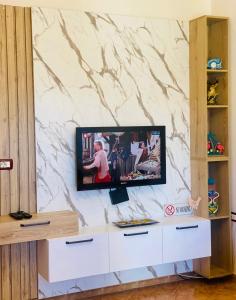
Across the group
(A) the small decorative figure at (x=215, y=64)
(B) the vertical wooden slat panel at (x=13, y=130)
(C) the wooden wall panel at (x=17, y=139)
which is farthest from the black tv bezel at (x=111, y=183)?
(A) the small decorative figure at (x=215, y=64)

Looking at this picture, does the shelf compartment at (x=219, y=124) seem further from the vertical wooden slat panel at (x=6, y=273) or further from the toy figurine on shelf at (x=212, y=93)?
the vertical wooden slat panel at (x=6, y=273)

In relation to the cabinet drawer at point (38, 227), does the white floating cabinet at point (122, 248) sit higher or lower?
lower

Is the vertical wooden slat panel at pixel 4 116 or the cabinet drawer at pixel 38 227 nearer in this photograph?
the cabinet drawer at pixel 38 227

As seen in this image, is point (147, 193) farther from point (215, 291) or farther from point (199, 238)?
point (215, 291)

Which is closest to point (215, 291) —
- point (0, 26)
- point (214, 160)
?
point (214, 160)

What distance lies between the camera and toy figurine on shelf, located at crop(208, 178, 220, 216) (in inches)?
168

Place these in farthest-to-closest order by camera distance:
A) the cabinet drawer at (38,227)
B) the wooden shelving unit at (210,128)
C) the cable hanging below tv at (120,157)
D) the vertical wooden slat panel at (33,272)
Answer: the wooden shelving unit at (210,128) < the cable hanging below tv at (120,157) < the vertical wooden slat panel at (33,272) < the cabinet drawer at (38,227)

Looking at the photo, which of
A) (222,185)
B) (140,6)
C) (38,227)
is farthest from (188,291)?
(140,6)

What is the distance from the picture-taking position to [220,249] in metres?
4.38

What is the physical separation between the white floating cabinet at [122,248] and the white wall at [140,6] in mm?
1848

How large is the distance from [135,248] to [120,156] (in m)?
0.77

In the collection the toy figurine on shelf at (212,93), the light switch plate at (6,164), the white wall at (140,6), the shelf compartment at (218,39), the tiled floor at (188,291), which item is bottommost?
the tiled floor at (188,291)

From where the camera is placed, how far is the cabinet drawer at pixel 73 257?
11.3 ft

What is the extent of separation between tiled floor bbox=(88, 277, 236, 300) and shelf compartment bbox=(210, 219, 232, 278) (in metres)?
0.09
